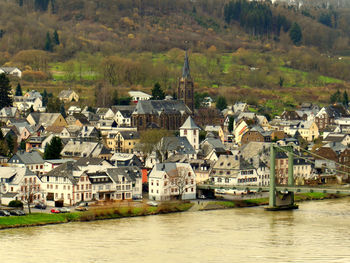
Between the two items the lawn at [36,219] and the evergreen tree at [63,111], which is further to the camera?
the evergreen tree at [63,111]

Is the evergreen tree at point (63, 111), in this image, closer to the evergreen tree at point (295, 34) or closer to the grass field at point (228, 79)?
the grass field at point (228, 79)

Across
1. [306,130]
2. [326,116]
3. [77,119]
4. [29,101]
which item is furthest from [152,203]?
[29,101]

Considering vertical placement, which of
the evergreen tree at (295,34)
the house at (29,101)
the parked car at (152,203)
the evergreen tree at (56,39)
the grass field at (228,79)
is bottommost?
the parked car at (152,203)

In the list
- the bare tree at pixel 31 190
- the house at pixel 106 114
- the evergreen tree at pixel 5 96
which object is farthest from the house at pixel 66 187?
the evergreen tree at pixel 5 96

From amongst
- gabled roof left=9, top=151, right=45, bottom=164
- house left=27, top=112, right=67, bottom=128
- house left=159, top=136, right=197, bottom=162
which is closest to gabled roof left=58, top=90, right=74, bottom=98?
house left=27, top=112, right=67, bottom=128

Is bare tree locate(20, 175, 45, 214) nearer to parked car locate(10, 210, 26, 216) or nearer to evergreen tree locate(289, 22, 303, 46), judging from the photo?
parked car locate(10, 210, 26, 216)

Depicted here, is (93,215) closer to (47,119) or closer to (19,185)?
(19,185)

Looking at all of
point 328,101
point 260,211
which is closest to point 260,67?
point 328,101

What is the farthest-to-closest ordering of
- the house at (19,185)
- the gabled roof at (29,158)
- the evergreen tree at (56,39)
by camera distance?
the evergreen tree at (56,39), the gabled roof at (29,158), the house at (19,185)
